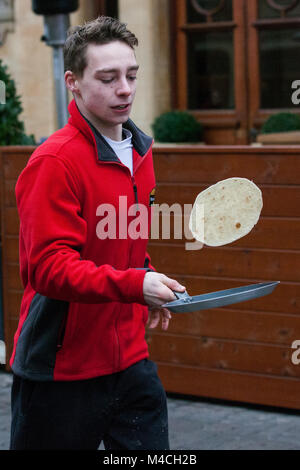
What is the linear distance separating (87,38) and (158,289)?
2.55ft

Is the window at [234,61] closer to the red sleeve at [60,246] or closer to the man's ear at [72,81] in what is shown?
the man's ear at [72,81]

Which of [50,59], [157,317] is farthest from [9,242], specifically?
[50,59]

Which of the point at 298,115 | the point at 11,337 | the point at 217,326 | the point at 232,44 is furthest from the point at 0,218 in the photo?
the point at 232,44

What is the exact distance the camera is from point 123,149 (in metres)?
2.89

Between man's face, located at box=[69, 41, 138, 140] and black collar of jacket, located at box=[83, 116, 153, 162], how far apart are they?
0.06m

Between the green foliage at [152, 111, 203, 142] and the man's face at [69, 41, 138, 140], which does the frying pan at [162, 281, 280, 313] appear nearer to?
the man's face at [69, 41, 138, 140]

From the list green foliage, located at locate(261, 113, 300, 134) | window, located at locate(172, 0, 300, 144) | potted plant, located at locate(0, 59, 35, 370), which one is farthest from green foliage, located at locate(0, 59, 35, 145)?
window, located at locate(172, 0, 300, 144)

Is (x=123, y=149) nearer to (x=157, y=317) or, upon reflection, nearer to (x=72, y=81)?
(x=72, y=81)

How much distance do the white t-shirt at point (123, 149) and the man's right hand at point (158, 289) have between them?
462 mm

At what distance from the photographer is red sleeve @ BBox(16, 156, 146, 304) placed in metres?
2.55

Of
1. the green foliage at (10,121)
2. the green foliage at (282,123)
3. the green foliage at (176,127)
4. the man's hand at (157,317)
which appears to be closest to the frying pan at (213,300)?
the man's hand at (157,317)

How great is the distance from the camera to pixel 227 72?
32.0 feet

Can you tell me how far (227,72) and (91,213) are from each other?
7339 millimetres

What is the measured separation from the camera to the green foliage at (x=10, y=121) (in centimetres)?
650
